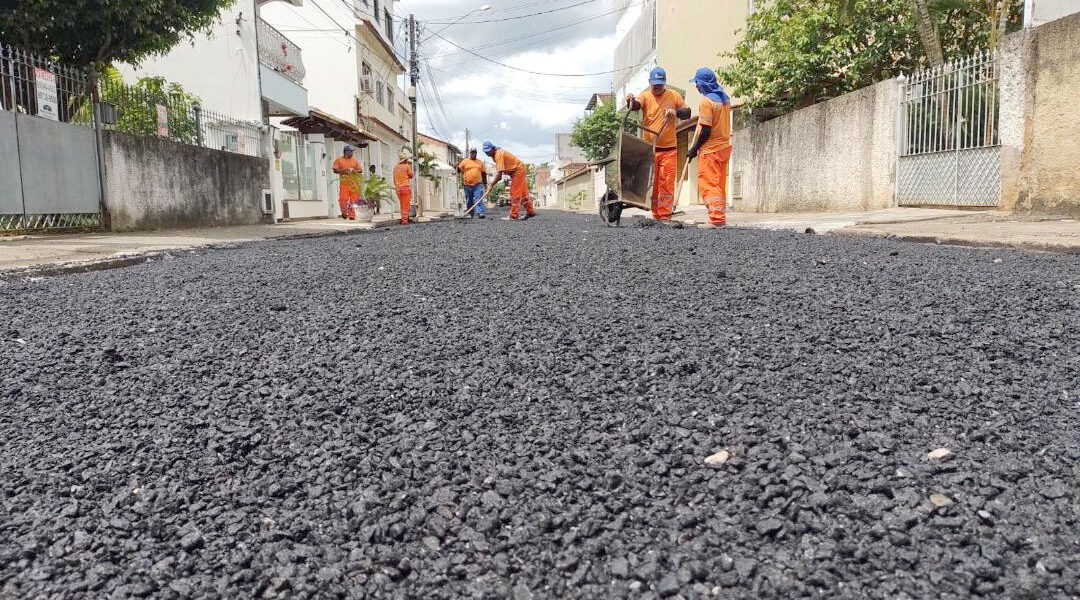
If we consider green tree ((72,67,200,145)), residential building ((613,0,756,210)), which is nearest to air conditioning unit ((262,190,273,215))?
green tree ((72,67,200,145))

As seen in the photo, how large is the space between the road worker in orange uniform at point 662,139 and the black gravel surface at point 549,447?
4.43m

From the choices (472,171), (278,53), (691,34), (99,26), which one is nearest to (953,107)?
(472,171)

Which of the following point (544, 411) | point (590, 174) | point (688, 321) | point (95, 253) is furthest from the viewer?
point (590, 174)

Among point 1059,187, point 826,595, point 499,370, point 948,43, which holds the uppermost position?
point 948,43

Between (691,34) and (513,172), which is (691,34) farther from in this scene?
(513,172)

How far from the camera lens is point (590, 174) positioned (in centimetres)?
3662

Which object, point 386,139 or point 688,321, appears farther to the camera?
point 386,139

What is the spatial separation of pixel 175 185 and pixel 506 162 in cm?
498

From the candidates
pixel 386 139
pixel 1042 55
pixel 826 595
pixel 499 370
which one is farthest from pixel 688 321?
pixel 386 139

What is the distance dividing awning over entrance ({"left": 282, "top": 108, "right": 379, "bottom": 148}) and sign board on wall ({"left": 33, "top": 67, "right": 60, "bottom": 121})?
8882 mm

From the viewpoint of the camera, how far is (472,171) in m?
13.2

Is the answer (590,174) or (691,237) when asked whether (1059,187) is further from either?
(590,174)

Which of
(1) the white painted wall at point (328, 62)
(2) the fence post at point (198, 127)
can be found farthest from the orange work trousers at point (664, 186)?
(1) the white painted wall at point (328, 62)

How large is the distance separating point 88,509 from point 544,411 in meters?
0.83
